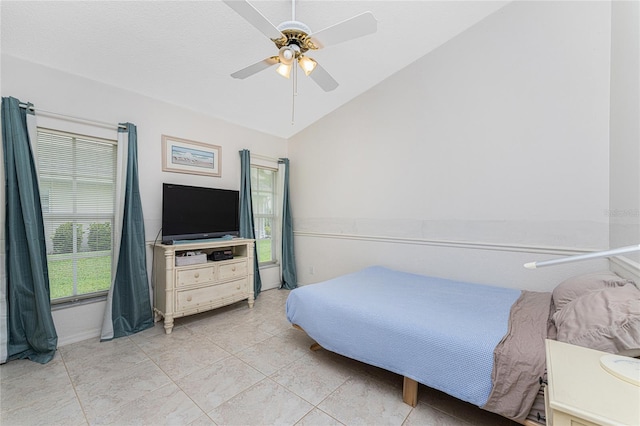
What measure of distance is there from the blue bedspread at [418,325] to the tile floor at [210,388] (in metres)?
0.24

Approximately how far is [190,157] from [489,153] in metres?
3.22

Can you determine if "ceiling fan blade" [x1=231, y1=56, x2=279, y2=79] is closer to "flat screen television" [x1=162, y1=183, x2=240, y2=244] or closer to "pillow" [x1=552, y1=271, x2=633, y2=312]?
"flat screen television" [x1=162, y1=183, x2=240, y2=244]

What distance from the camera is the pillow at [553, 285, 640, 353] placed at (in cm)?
110

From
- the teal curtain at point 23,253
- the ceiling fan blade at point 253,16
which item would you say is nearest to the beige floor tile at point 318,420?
the teal curtain at point 23,253

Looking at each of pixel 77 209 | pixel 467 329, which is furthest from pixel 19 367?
pixel 467 329

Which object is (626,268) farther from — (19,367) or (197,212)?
(19,367)

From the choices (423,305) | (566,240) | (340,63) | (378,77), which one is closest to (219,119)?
(340,63)

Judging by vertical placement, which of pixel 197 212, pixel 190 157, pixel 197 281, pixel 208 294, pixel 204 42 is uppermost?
pixel 204 42

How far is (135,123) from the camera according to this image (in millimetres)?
2748

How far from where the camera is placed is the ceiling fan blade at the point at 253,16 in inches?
52.9

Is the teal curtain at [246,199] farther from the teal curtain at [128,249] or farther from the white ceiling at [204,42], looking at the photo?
the teal curtain at [128,249]

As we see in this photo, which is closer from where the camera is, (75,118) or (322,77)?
(322,77)

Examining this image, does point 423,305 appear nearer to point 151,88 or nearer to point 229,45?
point 229,45

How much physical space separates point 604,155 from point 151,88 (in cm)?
406
